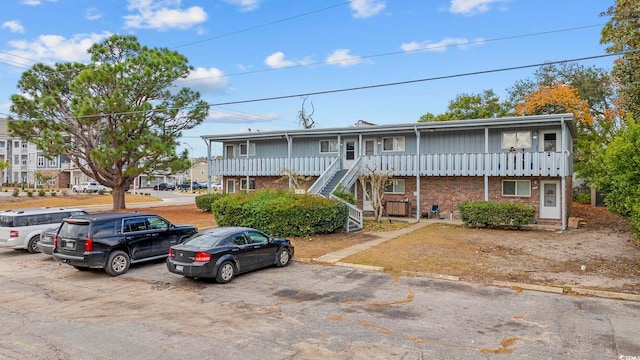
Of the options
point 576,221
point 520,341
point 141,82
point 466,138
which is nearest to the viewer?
point 520,341

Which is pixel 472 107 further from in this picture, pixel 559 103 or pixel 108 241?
pixel 108 241

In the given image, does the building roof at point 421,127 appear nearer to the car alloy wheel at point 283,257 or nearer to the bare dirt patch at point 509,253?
the bare dirt patch at point 509,253

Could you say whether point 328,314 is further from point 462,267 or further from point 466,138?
point 466,138

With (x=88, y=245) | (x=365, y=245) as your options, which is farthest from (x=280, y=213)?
(x=88, y=245)

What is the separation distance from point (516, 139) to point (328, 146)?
11157 millimetres

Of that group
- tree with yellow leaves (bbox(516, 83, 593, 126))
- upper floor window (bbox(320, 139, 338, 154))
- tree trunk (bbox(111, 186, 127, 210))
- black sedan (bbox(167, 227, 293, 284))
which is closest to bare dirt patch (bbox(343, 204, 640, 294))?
black sedan (bbox(167, 227, 293, 284))

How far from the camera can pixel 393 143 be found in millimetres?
25953

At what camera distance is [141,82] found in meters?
27.8

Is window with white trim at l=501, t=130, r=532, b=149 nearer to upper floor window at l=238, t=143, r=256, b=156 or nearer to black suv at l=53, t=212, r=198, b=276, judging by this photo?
upper floor window at l=238, t=143, r=256, b=156

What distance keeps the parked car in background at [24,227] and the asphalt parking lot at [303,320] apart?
4424mm

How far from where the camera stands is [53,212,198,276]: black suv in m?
11.2

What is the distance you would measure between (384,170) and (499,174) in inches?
243

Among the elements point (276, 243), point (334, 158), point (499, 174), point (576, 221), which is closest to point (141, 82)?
point (334, 158)

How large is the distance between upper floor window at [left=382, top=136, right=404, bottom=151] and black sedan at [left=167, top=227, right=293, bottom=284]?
1504 centimetres
